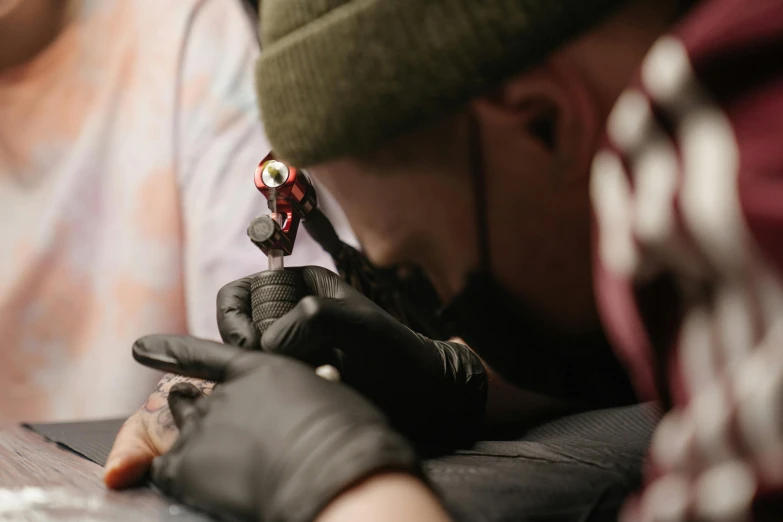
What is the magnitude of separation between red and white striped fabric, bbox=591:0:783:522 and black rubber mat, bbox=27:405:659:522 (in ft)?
0.27

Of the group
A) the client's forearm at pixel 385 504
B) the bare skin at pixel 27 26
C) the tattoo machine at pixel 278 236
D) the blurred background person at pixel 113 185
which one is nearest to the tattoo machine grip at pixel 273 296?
the tattoo machine at pixel 278 236

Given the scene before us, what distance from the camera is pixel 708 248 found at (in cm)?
25

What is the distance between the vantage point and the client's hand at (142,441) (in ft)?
1.47

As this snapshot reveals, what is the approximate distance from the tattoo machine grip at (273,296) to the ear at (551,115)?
0.84 ft

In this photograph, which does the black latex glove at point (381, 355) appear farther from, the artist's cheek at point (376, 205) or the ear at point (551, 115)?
the ear at point (551, 115)

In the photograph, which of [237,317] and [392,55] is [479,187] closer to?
[392,55]

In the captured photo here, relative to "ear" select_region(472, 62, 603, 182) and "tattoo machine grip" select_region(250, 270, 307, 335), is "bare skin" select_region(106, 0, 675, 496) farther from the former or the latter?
"tattoo machine grip" select_region(250, 270, 307, 335)

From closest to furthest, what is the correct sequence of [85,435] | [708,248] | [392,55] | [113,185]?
[708,248] < [392,55] < [85,435] < [113,185]

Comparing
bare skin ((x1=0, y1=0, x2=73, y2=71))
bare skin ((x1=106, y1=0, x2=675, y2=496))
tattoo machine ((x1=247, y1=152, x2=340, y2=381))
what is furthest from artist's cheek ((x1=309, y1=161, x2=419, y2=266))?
bare skin ((x1=0, y1=0, x2=73, y2=71))

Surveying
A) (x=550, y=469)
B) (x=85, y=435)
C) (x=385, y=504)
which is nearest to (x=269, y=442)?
(x=385, y=504)

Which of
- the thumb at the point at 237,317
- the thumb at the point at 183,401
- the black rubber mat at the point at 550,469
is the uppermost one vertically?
the thumb at the point at 237,317

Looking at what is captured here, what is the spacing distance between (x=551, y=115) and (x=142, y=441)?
355 mm

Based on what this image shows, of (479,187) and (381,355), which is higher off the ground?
(479,187)

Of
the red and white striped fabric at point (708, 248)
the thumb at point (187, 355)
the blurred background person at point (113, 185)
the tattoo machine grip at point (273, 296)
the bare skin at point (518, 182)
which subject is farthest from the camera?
the blurred background person at point (113, 185)
